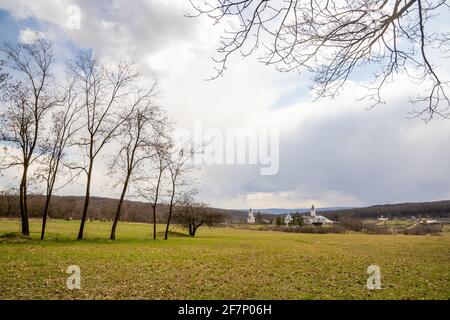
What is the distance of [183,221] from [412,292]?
169 ft

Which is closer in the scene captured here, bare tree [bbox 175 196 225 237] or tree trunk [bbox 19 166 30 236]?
tree trunk [bbox 19 166 30 236]

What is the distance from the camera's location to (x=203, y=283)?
1186 cm

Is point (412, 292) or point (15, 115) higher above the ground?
point (15, 115)

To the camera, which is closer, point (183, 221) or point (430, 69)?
point (430, 69)

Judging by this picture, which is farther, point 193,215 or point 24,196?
point 193,215

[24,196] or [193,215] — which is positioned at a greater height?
[24,196]

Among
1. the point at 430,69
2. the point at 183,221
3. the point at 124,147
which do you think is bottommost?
the point at 183,221

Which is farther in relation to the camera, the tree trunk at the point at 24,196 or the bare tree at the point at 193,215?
the bare tree at the point at 193,215
